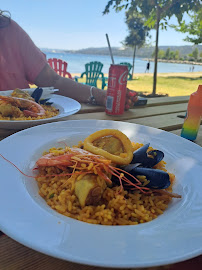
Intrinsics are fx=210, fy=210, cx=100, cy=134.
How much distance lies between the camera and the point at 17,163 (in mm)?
1010

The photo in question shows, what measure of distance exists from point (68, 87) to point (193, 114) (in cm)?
167

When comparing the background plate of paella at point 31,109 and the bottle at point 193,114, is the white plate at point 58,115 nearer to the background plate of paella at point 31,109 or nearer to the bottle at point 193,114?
the background plate of paella at point 31,109

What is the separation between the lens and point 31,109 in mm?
1739

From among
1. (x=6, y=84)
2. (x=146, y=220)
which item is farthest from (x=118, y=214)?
(x=6, y=84)

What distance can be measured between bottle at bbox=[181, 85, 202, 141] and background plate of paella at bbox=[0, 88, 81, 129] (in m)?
0.90

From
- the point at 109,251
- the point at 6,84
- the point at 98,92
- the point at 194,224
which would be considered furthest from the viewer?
the point at 6,84

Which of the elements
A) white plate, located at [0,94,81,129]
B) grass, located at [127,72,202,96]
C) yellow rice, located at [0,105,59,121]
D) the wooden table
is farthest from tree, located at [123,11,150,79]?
yellow rice, located at [0,105,59,121]

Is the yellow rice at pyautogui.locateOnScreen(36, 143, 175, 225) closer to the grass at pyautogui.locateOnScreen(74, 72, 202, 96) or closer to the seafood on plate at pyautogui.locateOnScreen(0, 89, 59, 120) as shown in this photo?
the seafood on plate at pyautogui.locateOnScreen(0, 89, 59, 120)

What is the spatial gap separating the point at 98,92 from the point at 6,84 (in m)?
1.39

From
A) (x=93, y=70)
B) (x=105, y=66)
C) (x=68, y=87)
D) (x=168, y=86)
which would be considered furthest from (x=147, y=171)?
(x=105, y=66)

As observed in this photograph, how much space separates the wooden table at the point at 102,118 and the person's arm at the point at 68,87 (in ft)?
0.60

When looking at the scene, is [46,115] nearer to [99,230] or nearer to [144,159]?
[144,159]

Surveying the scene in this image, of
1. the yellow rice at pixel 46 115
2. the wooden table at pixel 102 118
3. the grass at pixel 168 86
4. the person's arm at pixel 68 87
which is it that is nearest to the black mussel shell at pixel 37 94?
the yellow rice at pixel 46 115

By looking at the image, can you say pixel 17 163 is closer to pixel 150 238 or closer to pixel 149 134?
pixel 150 238
